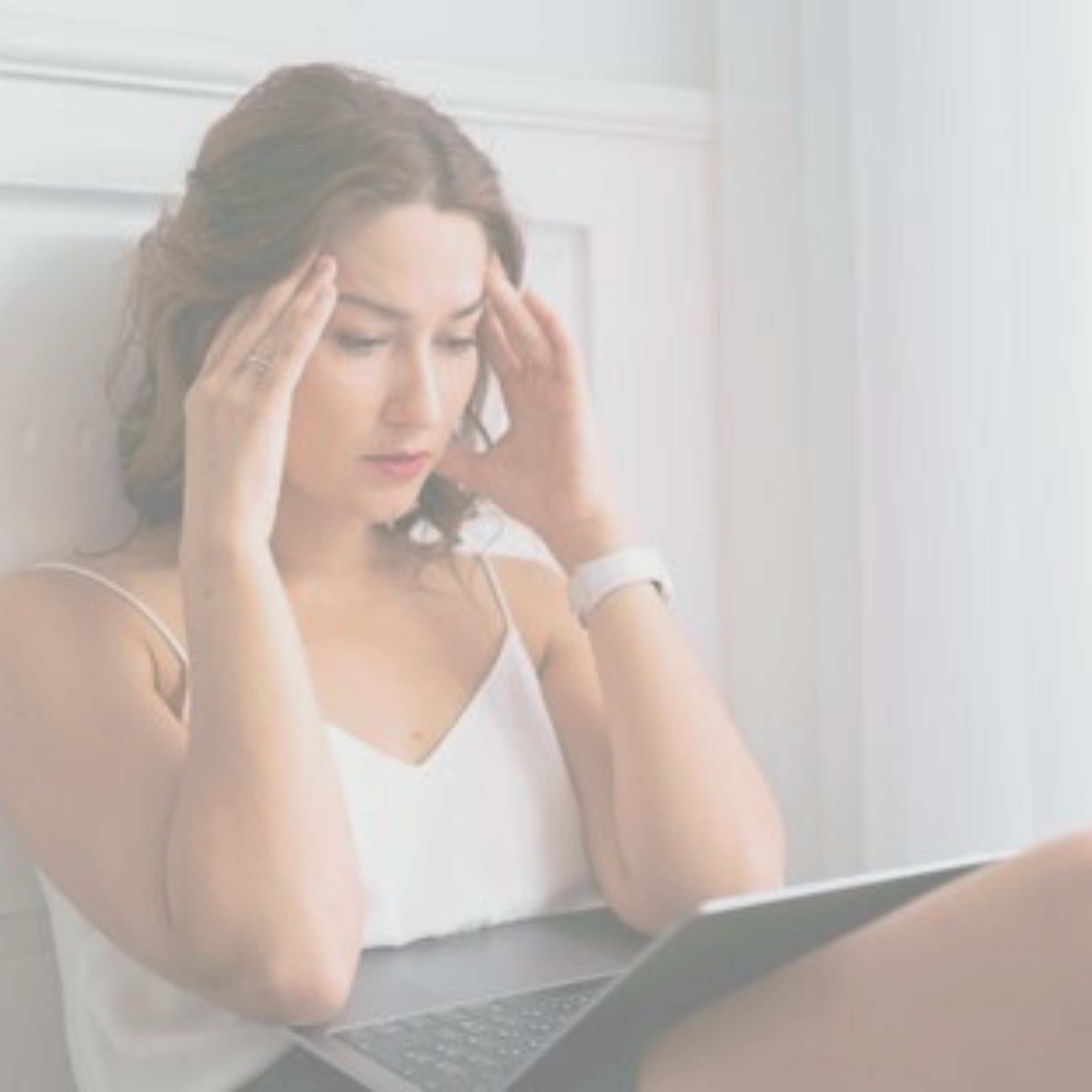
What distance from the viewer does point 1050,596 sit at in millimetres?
1560

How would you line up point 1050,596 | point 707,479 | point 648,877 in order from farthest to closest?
point 707,479 → point 1050,596 → point 648,877

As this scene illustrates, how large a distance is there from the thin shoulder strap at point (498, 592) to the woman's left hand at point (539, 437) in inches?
1.8

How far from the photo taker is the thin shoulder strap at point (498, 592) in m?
1.55

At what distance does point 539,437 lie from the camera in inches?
62.1

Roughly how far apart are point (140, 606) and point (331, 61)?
0.52 m

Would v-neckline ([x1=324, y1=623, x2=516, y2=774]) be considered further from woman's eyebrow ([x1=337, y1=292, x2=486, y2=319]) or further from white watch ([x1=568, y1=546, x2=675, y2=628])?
woman's eyebrow ([x1=337, y1=292, x2=486, y2=319])

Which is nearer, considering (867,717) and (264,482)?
(264,482)

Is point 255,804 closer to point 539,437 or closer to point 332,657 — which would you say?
point 332,657

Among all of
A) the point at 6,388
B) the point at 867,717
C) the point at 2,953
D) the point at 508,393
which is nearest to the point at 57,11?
the point at 6,388

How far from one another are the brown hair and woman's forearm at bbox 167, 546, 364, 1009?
8.2 inches

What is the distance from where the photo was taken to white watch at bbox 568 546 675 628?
1.49 meters

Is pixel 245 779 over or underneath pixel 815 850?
over

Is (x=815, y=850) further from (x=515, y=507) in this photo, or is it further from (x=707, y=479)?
(x=515, y=507)

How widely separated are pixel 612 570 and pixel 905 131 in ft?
1.50
